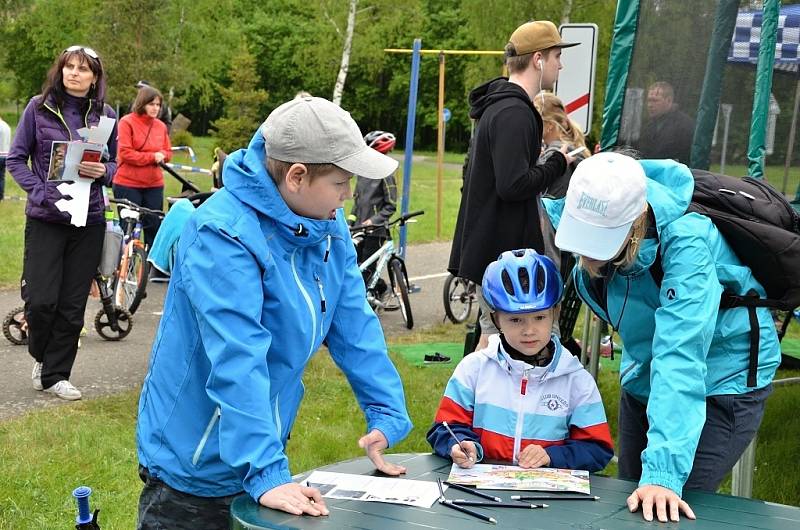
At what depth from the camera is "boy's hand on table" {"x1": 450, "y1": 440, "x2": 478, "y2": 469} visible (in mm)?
3166

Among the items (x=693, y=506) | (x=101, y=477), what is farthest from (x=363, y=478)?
(x=101, y=477)

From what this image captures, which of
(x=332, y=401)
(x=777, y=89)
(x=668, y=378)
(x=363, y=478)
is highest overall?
(x=777, y=89)

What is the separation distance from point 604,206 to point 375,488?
0.99m

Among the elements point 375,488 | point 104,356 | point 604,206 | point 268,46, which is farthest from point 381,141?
point 268,46

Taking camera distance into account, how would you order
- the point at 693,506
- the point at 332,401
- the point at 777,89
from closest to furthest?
the point at 693,506, the point at 777,89, the point at 332,401

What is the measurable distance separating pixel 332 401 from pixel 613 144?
2.56m

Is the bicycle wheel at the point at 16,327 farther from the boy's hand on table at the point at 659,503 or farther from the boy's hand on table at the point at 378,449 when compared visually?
the boy's hand on table at the point at 659,503

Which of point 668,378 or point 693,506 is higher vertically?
point 668,378

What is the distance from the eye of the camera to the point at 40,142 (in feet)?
23.0

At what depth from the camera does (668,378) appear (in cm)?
302

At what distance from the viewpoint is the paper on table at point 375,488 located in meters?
2.81

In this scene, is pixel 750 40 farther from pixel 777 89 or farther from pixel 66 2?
pixel 66 2

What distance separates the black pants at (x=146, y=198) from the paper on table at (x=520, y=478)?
29.3 ft

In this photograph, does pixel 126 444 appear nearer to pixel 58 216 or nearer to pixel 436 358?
pixel 58 216
